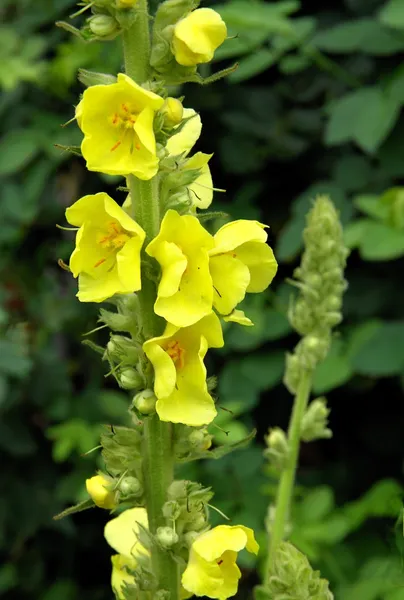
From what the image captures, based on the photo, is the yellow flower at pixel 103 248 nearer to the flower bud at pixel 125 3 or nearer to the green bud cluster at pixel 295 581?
the flower bud at pixel 125 3

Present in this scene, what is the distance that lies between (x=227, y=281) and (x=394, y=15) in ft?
4.82

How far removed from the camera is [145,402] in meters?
1.03

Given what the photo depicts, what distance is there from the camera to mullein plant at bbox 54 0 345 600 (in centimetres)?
99

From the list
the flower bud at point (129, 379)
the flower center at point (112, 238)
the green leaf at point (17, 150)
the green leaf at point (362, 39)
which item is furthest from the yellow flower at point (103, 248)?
the green leaf at point (17, 150)

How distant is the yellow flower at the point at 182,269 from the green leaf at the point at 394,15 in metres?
1.46

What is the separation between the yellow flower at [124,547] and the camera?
117cm

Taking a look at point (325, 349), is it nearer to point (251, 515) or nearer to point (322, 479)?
point (251, 515)

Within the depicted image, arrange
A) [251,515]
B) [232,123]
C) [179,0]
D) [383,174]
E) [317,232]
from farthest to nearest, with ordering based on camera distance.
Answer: [232,123] < [383,174] < [251,515] < [317,232] < [179,0]

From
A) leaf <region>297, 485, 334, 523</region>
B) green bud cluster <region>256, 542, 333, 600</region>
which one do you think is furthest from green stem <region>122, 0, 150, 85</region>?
leaf <region>297, 485, 334, 523</region>

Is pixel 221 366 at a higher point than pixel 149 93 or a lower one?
lower

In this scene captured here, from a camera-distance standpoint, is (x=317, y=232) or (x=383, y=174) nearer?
(x=317, y=232)

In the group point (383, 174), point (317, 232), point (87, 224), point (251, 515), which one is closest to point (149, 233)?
point (87, 224)

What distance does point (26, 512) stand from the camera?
296cm

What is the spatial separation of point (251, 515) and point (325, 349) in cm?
101
